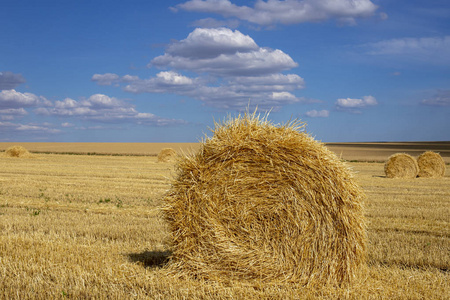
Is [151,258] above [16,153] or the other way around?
the other way around

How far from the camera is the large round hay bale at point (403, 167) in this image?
20547 millimetres

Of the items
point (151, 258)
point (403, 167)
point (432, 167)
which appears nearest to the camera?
point (151, 258)

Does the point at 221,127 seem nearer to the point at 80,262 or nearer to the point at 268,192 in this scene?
the point at 268,192

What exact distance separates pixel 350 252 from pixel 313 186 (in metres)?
0.89

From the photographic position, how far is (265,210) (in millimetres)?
5391

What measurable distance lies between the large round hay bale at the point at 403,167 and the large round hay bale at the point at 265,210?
16.5 metres

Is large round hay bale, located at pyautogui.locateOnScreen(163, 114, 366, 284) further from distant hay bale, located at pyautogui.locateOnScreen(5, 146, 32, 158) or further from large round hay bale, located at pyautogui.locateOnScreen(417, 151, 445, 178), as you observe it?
distant hay bale, located at pyautogui.locateOnScreen(5, 146, 32, 158)

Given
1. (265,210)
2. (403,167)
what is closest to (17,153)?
(403,167)

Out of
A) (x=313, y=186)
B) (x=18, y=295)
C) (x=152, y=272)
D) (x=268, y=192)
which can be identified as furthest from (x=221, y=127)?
(x=18, y=295)

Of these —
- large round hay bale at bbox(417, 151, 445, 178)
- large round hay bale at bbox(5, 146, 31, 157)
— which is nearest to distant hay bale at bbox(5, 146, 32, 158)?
large round hay bale at bbox(5, 146, 31, 157)

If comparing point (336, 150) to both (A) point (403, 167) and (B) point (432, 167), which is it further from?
(A) point (403, 167)

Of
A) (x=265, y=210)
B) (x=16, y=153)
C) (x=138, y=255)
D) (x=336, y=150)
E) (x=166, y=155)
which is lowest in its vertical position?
(x=138, y=255)

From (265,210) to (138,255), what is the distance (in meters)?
2.30

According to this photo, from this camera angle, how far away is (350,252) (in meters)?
5.25
